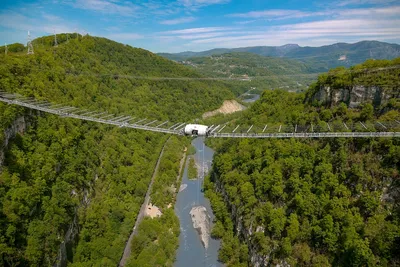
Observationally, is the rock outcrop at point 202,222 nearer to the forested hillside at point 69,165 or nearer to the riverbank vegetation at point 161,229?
the riverbank vegetation at point 161,229

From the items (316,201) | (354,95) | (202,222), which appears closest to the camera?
(316,201)

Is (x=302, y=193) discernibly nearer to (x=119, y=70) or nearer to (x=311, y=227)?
(x=311, y=227)

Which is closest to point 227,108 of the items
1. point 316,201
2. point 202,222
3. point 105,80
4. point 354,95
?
point 105,80

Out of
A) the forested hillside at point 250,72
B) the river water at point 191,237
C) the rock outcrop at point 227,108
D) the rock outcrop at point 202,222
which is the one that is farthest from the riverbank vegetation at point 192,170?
the forested hillside at point 250,72

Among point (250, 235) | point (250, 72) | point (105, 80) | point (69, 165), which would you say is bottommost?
point (250, 235)

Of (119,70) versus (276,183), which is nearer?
(276,183)

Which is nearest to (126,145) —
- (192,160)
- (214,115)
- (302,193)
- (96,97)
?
(96,97)

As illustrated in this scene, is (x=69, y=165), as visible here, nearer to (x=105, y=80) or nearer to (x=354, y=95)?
(x=105, y=80)

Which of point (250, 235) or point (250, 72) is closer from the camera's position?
point (250, 235)
